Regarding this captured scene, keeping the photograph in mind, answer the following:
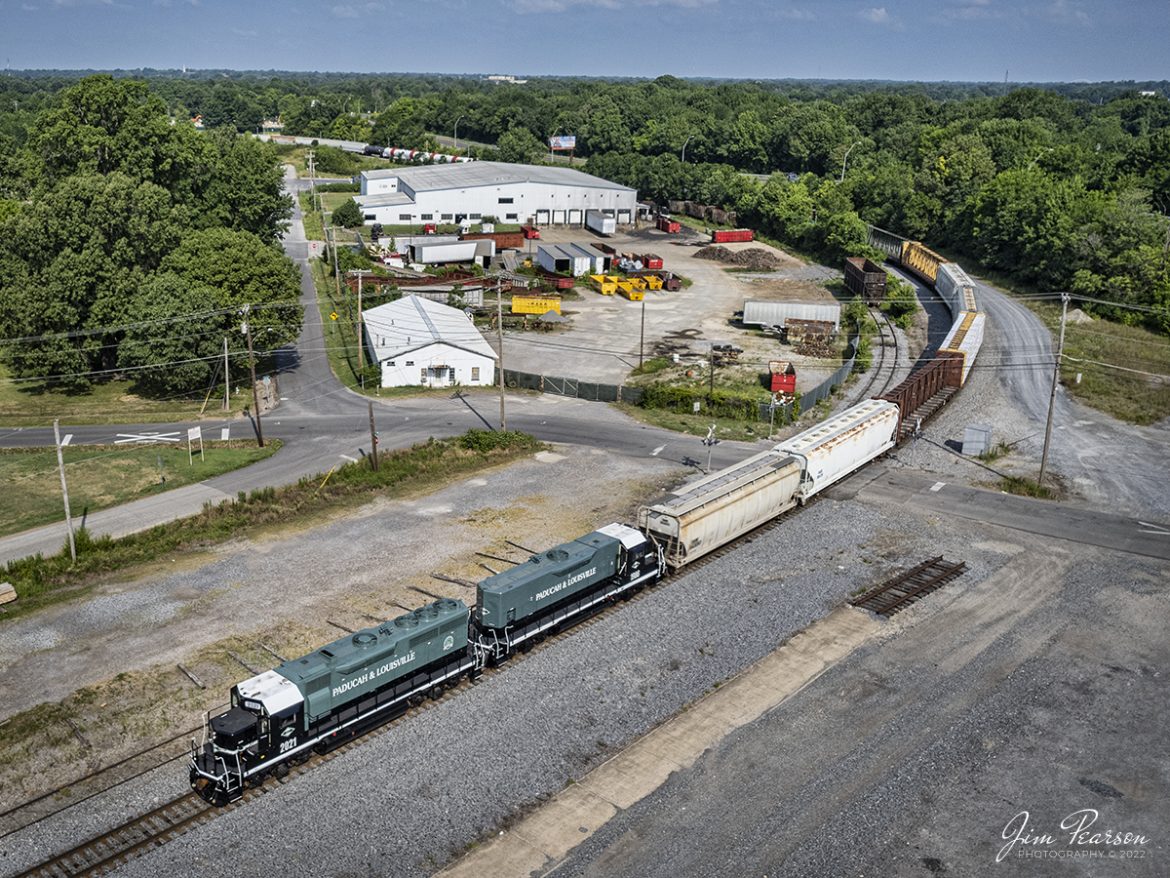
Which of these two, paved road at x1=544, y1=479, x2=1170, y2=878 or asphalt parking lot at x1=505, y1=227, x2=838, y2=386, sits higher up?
asphalt parking lot at x1=505, y1=227, x2=838, y2=386

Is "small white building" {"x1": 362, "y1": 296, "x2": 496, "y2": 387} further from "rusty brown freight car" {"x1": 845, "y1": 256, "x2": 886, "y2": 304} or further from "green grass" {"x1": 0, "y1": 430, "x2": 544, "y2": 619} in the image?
"rusty brown freight car" {"x1": 845, "y1": 256, "x2": 886, "y2": 304}

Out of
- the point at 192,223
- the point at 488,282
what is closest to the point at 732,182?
the point at 488,282

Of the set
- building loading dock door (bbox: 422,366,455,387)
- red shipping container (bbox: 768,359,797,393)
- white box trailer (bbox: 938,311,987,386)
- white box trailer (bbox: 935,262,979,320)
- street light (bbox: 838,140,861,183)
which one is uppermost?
street light (bbox: 838,140,861,183)

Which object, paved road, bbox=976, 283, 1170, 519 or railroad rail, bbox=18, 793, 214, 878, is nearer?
railroad rail, bbox=18, 793, 214, 878

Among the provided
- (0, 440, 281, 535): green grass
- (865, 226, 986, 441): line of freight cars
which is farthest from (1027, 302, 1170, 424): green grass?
(0, 440, 281, 535): green grass

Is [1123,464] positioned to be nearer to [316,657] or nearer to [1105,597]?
[1105,597]

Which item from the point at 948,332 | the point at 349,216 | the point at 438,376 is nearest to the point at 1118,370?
the point at 948,332

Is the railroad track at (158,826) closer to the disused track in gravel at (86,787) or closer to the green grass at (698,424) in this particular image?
the disused track in gravel at (86,787)
